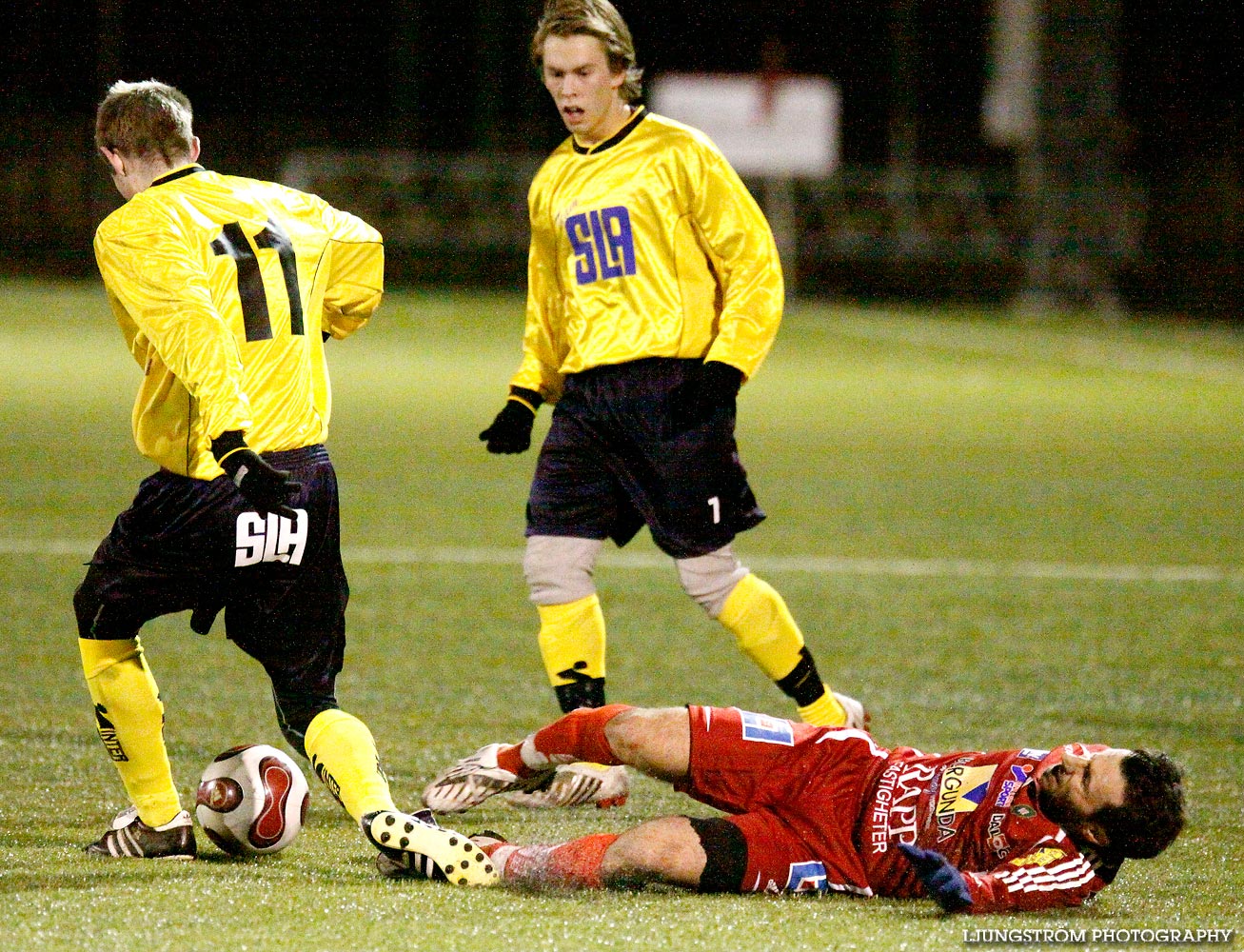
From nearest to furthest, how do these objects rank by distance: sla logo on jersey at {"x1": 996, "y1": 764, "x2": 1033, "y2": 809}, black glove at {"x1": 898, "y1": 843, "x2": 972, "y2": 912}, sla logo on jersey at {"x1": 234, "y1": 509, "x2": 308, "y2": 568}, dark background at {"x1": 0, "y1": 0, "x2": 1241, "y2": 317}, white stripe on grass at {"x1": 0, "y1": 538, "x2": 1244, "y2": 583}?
1. black glove at {"x1": 898, "y1": 843, "x2": 972, "y2": 912}
2. sla logo on jersey at {"x1": 996, "y1": 764, "x2": 1033, "y2": 809}
3. sla logo on jersey at {"x1": 234, "y1": 509, "x2": 308, "y2": 568}
4. white stripe on grass at {"x1": 0, "y1": 538, "x2": 1244, "y2": 583}
5. dark background at {"x1": 0, "y1": 0, "x2": 1241, "y2": 317}

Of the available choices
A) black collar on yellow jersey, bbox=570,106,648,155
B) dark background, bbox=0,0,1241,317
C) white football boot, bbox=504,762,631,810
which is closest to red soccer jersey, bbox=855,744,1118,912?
white football boot, bbox=504,762,631,810

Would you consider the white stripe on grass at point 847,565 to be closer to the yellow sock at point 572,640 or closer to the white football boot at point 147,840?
the yellow sock at point 572,640

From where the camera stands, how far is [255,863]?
407cm

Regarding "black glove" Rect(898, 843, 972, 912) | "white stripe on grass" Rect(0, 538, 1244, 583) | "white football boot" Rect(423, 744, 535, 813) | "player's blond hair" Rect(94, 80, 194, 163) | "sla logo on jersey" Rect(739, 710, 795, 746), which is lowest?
"white stripe on grass" Rect(0, 538, 1244, 583)

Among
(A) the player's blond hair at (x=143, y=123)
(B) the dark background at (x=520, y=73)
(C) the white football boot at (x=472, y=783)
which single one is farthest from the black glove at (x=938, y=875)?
(B) the dark background at (x=520, y=73)

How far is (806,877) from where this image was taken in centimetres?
382

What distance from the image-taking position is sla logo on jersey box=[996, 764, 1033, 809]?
378 centimetres

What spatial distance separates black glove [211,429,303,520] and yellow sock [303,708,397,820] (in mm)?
618

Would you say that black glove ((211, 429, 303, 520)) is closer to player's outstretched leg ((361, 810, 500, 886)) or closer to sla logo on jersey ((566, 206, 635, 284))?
player's outstretched leg ((361, 810, 500, 886))

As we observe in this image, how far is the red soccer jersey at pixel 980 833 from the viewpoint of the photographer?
3674mm

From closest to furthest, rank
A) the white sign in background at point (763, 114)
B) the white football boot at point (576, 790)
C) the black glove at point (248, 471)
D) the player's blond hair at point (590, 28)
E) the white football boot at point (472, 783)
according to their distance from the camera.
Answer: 1. the black glove at point (248, 471)
2. the white football boot at point (472, 783)
3. the white football boot at point (576, 790)
4. the player's blond hair at point (590, 28)
5. the white sign in background at point (763, 114)

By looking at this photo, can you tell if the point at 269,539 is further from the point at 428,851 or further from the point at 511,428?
the point at 511,428

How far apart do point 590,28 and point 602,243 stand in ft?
1.89

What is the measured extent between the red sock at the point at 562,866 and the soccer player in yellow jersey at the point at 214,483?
8 cm
